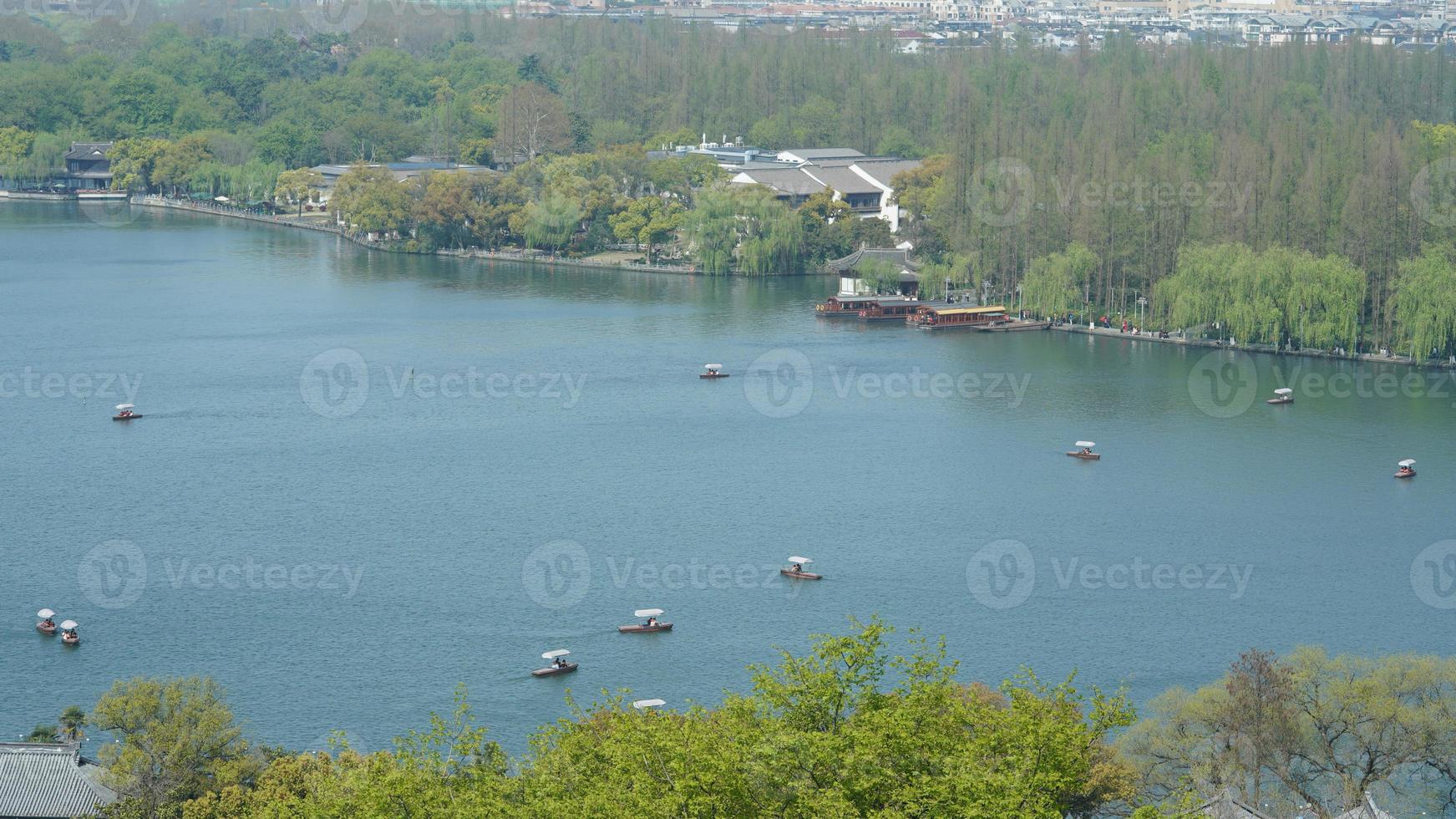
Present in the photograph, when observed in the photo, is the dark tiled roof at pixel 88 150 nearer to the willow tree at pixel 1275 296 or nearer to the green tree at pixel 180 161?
the green tree at pixel 180 161

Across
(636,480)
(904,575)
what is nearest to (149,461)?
(636,480)

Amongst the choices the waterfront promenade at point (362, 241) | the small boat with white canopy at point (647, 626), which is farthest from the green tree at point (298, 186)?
the small boat with white canopy at point (647, 626)

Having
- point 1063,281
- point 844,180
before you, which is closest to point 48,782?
point 1063,281

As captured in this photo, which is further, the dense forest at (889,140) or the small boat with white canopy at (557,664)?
the dense forest at (889,140)

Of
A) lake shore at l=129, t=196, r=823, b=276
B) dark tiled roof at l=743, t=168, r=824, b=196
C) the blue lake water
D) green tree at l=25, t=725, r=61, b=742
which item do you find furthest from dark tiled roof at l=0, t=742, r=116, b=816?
dark tiled roof at l=743, t=168, r=824, b=196

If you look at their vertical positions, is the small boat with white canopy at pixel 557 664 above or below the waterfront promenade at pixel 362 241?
below

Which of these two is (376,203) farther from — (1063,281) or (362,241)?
(1063,281)
